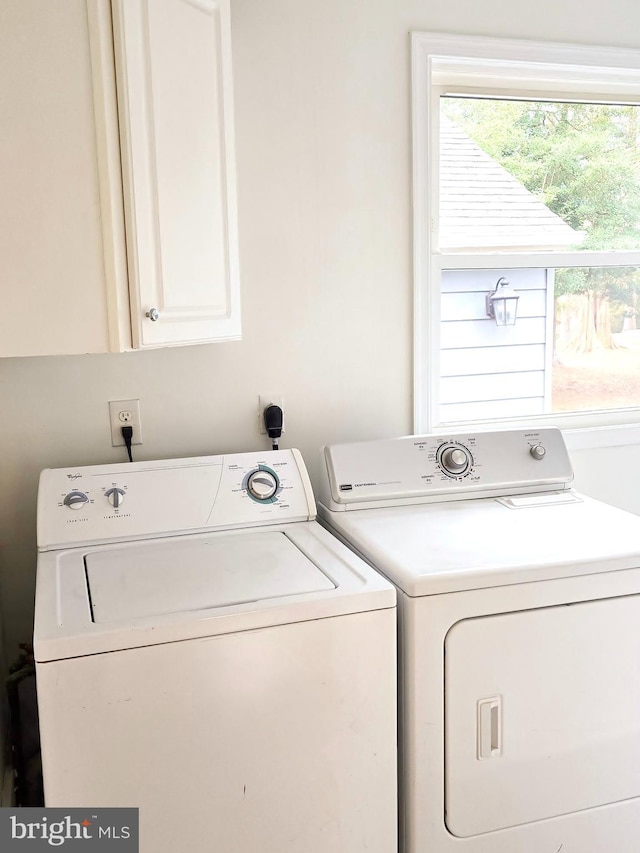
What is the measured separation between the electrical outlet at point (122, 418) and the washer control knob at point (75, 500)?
0.81 feet

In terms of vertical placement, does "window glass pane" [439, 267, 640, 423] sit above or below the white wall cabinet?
below

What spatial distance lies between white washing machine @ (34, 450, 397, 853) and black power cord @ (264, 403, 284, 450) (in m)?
0.51

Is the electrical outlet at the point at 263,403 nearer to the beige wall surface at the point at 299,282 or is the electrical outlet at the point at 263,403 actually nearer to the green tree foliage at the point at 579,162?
the beige wall surface at the point at 299,282

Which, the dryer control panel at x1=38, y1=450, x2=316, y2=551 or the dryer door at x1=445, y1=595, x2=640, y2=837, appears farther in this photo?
the dryer control panel at x1=38, y1=450, x2=316, y2=551

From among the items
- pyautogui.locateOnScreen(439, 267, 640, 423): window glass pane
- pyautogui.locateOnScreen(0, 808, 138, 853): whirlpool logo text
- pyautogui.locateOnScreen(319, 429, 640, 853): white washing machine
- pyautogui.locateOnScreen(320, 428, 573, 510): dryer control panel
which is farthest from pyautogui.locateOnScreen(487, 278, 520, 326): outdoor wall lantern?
pyautogui.locateOnScreen(0, 808, 138, 853): whirlpool logo text

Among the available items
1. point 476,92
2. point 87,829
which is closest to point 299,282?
point 476,92

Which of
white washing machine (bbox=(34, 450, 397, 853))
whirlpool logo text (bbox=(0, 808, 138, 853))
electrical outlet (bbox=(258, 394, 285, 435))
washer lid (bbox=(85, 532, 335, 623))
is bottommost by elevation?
A: whirlpool logo text (bbox=(0, 808, 138, 853))

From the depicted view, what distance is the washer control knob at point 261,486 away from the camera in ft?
6.45

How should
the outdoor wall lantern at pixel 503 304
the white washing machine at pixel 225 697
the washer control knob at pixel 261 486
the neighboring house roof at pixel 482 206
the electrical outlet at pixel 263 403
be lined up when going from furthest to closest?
the outdoor wall lantern at pixel 503 304 < the neighboring house roof at pixel 482 206 < the electrical outlet at pixel 263 403 < the washer control knob at pixel 261 486 < the white washing machine at pixel 225 697

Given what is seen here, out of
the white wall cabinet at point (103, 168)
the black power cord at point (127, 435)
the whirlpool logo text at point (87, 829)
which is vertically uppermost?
the white wall cabinet at point (103, 168)

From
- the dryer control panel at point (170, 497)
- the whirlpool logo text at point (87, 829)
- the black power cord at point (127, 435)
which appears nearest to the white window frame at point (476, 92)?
the dryer control panel at point (170, 497)

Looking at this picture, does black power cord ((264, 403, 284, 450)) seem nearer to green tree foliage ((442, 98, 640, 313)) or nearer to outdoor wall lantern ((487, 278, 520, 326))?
outdoor wall lantern ((487, 278, 520, 326))

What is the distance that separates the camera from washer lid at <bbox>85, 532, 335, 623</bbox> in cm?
148

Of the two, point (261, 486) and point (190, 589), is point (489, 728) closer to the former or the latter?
point (190, 589)
